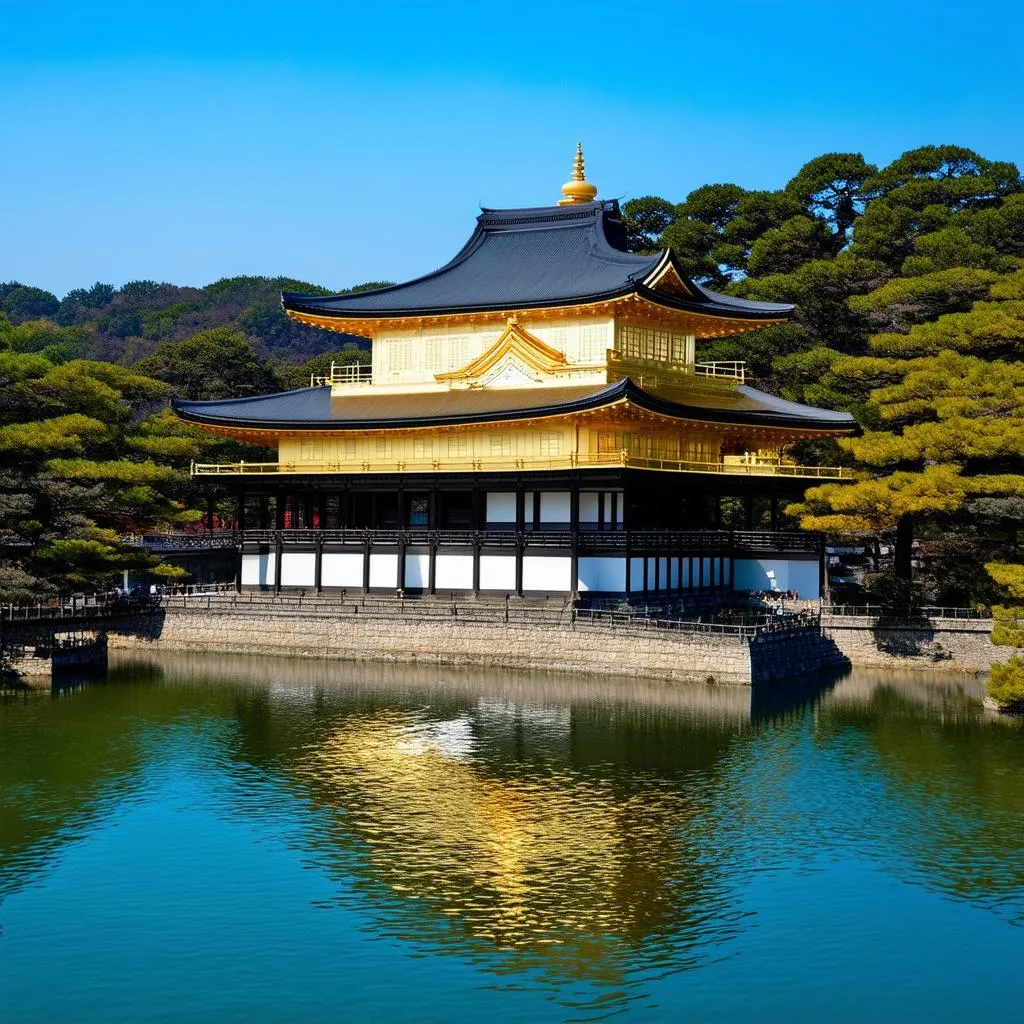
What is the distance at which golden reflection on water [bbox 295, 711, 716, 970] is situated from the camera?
74.5 feet

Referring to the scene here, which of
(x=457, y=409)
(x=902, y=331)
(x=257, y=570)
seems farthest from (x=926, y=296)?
(x=257, y=570)

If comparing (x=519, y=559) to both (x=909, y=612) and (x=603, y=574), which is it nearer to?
(x=603, y=574)

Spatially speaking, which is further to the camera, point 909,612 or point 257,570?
point 257,570

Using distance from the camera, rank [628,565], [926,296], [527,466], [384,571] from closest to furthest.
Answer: [628,565], [527,466], [384,571], [926,296]

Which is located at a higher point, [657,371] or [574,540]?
[657,371]

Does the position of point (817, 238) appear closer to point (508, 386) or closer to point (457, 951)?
point (508, 386)

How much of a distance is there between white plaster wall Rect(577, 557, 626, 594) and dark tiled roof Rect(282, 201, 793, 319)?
10.3 m

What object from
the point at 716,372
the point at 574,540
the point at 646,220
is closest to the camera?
the point at 574,540

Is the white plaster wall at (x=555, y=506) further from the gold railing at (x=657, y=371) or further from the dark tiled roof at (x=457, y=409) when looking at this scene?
the gold railing at (x=657, y=371)

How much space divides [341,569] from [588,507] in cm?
1009

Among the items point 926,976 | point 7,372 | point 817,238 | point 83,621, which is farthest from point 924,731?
point 817,238

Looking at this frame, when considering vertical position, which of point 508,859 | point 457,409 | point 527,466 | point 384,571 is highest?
point 457,409

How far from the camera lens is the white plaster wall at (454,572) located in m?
52.5

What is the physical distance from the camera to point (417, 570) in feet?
175
